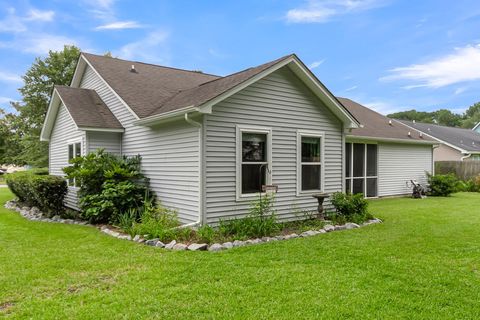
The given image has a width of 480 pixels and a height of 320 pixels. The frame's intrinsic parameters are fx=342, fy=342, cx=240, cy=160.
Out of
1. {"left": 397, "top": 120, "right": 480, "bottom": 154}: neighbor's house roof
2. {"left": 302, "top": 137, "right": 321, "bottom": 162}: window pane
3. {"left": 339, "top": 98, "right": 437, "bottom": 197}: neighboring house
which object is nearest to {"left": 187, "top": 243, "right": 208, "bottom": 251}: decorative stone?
{"left": 302, "top": 137, "right": 321, "bottom": 162}: window pane

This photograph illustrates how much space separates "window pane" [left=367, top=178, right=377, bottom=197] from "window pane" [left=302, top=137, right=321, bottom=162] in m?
5.89

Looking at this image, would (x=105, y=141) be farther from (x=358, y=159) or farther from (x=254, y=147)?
(x=358, y=159)

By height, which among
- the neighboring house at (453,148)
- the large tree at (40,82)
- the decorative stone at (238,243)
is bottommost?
the decorative stone at (238,243)

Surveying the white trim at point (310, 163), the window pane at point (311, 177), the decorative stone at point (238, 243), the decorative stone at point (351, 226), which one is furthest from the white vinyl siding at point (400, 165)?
the decorative stone at point (238, 243)

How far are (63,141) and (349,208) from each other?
9284 mm

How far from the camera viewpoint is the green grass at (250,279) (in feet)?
11.5

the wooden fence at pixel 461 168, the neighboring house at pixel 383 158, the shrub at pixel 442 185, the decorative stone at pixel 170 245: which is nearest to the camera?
the decorative stone at pixel 170 245

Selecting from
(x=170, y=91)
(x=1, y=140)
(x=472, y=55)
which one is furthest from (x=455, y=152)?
(x=1, y=140)

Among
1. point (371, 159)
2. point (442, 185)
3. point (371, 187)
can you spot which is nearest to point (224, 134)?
point (371, 159)

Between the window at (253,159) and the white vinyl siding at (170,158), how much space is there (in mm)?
972

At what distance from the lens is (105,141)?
386 inches

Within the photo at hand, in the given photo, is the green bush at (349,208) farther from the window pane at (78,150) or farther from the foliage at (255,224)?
the window pane at (78,150)

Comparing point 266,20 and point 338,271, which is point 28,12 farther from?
point 338,271

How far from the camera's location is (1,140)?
1399 inches
